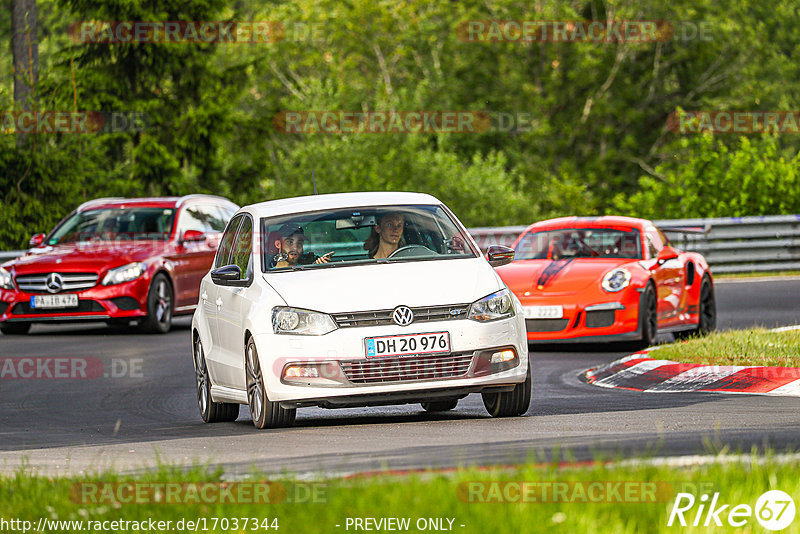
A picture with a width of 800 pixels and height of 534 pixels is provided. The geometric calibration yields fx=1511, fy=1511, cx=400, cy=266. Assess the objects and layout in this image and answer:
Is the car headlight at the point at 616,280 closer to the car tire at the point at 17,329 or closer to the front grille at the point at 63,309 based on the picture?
the front grille at the point at 63,309

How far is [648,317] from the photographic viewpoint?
16.3m

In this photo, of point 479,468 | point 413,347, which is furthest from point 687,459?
point 413,347

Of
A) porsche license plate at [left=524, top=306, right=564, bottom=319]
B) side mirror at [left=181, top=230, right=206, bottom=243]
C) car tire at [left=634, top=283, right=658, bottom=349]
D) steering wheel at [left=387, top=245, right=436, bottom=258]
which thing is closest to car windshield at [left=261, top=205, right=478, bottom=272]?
steering wheel at [left=387, top=245, right=436, bottom=258]

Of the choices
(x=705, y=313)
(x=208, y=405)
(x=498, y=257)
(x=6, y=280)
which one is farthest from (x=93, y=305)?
(x=498, y=257)

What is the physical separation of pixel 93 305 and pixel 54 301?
0.51 m

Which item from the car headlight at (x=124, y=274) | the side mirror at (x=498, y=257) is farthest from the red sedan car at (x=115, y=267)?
the side mirror at (x=498, y=257)

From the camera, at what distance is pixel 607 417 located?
9.86 metres

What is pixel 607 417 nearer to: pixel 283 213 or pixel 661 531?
pixel 283 213

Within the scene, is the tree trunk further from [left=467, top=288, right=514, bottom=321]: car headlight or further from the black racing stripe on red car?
[left=467, top=288, right=514, bottom=321]: car headlight

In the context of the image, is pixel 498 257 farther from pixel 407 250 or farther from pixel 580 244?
pixel 580 244

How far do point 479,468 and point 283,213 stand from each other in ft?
16.0

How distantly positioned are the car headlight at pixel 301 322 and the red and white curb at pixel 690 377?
149 inches

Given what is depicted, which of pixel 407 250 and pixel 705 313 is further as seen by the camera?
pixel 705 313

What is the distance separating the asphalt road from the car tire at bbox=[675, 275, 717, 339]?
199 centimetres
